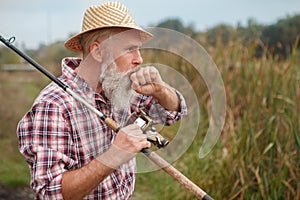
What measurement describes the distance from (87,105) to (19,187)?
4.13 m

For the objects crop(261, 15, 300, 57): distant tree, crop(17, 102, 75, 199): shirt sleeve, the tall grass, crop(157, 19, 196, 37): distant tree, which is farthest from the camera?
crop(157, 19, 196, 37): distant tree

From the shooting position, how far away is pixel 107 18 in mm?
2428

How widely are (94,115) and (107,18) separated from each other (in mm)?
444

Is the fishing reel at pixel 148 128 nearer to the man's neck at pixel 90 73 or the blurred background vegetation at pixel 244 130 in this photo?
the man's neck at pixel 90 73

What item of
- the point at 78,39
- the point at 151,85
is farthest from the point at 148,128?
the point at 78,39

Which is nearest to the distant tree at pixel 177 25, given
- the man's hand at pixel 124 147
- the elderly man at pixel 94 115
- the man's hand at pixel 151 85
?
the elderly man at pixel 94 115

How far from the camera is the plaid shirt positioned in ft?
7.32

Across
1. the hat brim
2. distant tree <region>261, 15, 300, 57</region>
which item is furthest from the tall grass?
the hat brim

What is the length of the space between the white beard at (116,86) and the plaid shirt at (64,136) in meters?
0.06

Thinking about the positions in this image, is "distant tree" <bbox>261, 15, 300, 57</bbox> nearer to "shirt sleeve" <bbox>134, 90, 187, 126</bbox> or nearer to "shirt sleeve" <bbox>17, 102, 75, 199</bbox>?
"shirt sleeve" <bbox>134, 90, 187, 126</bbox>

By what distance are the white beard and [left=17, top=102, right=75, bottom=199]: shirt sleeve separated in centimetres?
26

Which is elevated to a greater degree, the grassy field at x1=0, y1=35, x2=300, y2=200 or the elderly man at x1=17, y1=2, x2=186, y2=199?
the elderly man at x1=17, y1=2, x2=186, y2=199

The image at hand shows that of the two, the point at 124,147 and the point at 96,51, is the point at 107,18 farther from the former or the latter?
the point at 124,147

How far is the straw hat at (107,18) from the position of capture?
2414mm
